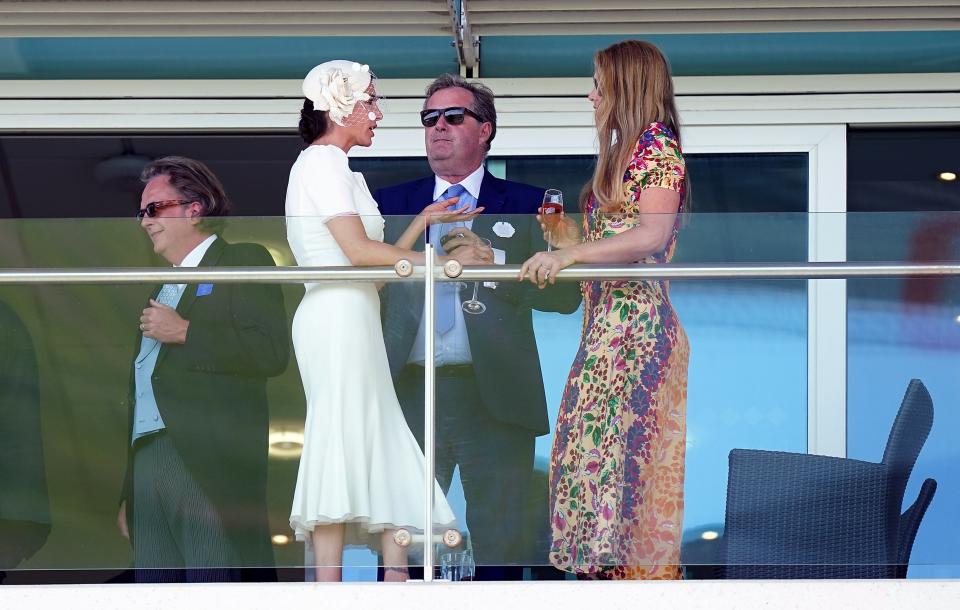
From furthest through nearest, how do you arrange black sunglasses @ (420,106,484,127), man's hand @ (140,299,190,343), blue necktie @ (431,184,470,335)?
black sunglasses @ (420,106,484,127) < man's hand @ (140,299,190,343) < blue necktie @ (431,184,470,335)

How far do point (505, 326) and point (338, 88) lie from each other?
1069mm

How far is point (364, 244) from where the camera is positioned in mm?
5152

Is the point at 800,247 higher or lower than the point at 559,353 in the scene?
higher

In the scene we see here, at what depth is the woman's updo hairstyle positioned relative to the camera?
5578mm

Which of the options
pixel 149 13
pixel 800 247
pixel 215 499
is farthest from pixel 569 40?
pixel 215 499

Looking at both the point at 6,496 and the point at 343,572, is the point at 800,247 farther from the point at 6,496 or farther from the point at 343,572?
the point at 6,496

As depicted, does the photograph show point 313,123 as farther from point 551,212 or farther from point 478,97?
point 478,97

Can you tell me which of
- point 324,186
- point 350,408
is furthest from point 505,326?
point 324,186

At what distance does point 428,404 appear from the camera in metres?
5.15

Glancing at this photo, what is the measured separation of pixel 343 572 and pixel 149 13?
12.2 feet

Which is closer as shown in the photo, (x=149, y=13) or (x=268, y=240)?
(x=268, y=240)

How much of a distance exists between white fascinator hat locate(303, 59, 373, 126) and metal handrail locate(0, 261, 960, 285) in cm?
66

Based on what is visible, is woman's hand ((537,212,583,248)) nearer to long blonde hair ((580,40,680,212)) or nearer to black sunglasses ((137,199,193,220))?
long blonde hair ((580,40,680,212))

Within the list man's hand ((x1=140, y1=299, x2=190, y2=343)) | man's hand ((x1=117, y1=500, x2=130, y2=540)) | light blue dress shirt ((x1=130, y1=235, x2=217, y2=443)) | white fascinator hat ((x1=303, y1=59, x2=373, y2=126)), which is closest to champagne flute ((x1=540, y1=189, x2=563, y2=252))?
white fascinator hat ((x1=303, y1=59, x2=373, y2=126))
